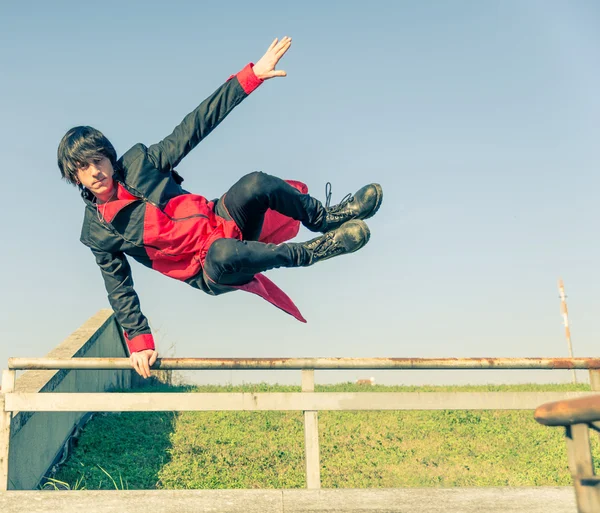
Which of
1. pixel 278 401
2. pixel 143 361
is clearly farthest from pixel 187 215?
pixel 278 401

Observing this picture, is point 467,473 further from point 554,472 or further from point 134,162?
point 134,162

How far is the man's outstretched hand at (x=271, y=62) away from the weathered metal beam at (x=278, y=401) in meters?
2.17

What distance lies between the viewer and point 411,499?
4.02m

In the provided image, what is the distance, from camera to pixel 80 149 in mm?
4414

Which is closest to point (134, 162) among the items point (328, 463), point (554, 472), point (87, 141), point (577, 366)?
point (87, 141)

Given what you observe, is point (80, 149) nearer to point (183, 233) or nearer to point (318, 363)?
point (183, 233)

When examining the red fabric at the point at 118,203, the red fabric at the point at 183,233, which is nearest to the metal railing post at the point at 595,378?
the red fabric at the point at 183,233

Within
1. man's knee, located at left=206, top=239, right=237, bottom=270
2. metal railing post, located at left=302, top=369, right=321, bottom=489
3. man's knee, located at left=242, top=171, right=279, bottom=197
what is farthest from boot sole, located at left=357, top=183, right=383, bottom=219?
metal railing post, located at left=302, top=369, right=321, bottom=489

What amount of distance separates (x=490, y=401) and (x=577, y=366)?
2.09ft

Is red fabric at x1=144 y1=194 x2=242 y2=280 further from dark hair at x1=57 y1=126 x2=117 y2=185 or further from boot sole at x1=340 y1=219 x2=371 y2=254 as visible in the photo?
boot sole at x1=340 y1=219 x2=371 y2=254

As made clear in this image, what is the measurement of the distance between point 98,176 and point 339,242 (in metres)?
1.76

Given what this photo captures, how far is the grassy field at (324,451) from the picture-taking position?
24.0 feet

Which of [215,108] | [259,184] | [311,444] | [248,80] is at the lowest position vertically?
[311,444]

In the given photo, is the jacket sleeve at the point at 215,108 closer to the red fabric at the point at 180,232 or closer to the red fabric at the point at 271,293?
the red fabric at the point at 180,232
